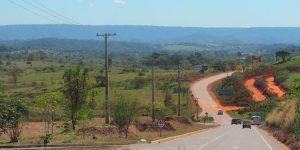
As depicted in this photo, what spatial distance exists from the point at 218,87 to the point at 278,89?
953 inches

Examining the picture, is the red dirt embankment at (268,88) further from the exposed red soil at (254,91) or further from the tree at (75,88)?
the tree at (75,88)

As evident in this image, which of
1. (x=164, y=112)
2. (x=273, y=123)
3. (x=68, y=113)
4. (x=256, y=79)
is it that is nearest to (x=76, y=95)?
(x=68, y=113)

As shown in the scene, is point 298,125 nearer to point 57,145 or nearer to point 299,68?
point 57,145

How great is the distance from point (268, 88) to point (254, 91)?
18.4ft

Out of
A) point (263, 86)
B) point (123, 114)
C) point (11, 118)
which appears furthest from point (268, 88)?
point (11, 118)

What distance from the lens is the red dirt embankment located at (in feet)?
447

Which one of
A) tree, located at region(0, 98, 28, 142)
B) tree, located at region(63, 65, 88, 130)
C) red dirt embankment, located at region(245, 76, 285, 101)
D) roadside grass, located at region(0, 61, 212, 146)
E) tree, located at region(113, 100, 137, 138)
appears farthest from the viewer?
red dirt embankment, located at region(245, 76, 285, 101)

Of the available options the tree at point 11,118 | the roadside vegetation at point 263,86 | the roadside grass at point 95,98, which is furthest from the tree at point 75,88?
the roadside vegetation at point 263,86

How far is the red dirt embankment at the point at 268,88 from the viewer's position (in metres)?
136

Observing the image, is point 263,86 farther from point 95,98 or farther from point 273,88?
point 95,98

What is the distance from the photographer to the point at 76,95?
5231 centimetres

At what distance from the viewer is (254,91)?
149 meters

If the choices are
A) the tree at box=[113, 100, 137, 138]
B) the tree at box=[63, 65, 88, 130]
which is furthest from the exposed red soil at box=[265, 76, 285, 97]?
the tree at box=[113, 100, 137, 138]

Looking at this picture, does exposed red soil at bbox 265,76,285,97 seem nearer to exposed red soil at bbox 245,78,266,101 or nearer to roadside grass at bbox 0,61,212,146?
exposed red soil at bbox 245,78,266,101
